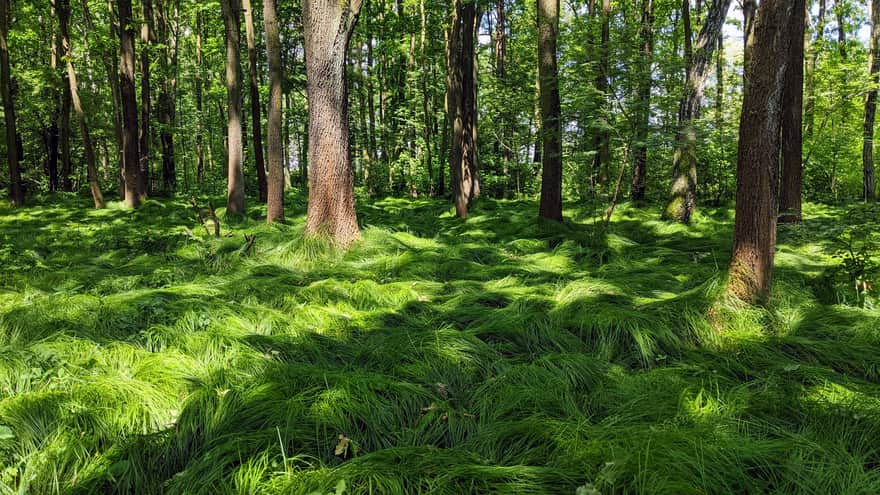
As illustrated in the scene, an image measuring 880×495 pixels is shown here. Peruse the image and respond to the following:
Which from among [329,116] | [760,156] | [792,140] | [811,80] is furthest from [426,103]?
[760,156]

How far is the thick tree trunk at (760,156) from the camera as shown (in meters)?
3.14

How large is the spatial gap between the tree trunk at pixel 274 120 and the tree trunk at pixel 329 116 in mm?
2907

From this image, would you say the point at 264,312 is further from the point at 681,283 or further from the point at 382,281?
the point at 681,283

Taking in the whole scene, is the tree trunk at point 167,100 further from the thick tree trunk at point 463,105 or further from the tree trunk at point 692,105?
the tree trunk at point 692,105

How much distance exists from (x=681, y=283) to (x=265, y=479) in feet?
14.3

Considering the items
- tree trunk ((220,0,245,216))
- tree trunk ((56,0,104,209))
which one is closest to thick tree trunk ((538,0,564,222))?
tree trunk ((220,0,245,216))

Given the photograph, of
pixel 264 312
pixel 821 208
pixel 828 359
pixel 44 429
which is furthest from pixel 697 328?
pixel 821 208

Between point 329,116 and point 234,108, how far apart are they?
15.9ft

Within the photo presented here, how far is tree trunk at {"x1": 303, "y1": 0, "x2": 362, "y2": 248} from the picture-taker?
228 inches

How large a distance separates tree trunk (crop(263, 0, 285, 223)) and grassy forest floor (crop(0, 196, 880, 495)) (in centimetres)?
365

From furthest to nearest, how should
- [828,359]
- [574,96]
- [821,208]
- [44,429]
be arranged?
[821,208], [574,96], [828,359], [44,429]

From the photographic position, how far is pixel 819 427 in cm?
205

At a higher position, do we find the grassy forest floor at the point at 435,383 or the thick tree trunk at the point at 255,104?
the thick tree trunk at the point at 255,104

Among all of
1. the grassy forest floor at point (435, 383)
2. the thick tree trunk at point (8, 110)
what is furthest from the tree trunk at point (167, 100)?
the grassy forest floor at point (435, 383)
